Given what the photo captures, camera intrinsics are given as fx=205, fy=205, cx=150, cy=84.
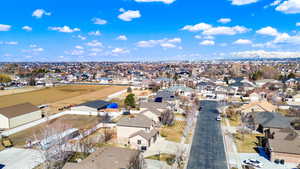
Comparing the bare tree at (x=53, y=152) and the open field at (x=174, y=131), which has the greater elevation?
the bare tree at (x=53, y=152)

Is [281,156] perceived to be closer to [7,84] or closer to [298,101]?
[298,101]

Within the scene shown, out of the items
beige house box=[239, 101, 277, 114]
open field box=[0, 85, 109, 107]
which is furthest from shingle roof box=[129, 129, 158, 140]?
open field box=[0, 85, 109, 107]

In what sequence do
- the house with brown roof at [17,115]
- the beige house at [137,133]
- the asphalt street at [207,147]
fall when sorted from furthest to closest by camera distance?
the house with brown roof at [17,115]
the beige house at [137,133]
the asphalt street at [207,147]

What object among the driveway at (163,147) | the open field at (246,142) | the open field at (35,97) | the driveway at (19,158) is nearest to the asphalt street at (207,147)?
the driveway at (163,147)

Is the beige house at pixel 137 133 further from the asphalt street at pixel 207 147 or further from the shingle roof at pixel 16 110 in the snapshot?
the shingle roof at pixel 16 110

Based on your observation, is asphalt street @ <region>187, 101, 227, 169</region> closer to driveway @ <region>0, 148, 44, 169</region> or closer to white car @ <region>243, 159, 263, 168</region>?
white car @ <region>243, 159, 263, 168</region>

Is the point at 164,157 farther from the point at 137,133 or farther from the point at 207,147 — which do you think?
the point at 207,147

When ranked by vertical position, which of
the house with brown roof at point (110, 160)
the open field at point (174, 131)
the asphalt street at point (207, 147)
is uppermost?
the house with brown roof at point (110, 160)

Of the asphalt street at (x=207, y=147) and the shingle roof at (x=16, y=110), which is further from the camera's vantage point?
the shingle roof at (x=16, y=110)
